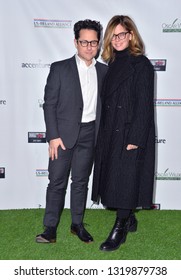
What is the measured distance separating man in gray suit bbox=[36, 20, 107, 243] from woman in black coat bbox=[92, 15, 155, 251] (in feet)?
0.40

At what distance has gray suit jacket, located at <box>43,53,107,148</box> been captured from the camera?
2.94 metres

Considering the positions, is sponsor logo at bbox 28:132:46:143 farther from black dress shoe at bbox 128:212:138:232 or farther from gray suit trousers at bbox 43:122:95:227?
black dress shoe at bbox 128:212:138:232

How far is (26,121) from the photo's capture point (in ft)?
12.9

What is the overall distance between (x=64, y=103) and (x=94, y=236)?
4.03ft

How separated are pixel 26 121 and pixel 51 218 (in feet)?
3.88

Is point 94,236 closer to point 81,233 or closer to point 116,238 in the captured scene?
point 81,233

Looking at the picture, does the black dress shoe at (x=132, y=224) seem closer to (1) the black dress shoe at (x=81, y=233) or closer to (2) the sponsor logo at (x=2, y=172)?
(1) the black dress shoe at (x=81, y=233)

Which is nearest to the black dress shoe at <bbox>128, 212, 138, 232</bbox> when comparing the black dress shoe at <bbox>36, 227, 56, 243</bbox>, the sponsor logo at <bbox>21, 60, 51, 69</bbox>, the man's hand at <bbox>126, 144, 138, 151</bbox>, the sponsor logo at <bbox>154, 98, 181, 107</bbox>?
the black dress shoe at <bbox>36, 227, 56, 243</bbox>

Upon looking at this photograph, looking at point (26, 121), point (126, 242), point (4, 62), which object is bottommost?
point (126, 242)

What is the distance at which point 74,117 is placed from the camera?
9.77ft

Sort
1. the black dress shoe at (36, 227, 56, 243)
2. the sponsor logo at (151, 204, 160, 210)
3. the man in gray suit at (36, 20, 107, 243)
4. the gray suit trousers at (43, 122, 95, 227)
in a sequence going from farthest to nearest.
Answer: the sponsor logo at (151, 204, 160, 210) → the black dress shoe at (36, 227, 56, 243) → the gray suit trousers at (43, 122, 95, 227) → the man in gray suit at (36, 20, 107, 243)

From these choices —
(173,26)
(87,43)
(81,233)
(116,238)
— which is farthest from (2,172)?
(173,26)

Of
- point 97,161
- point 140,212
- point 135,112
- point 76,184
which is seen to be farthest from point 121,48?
point 140,212

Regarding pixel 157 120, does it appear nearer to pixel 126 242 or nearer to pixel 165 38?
pixel 165 38
